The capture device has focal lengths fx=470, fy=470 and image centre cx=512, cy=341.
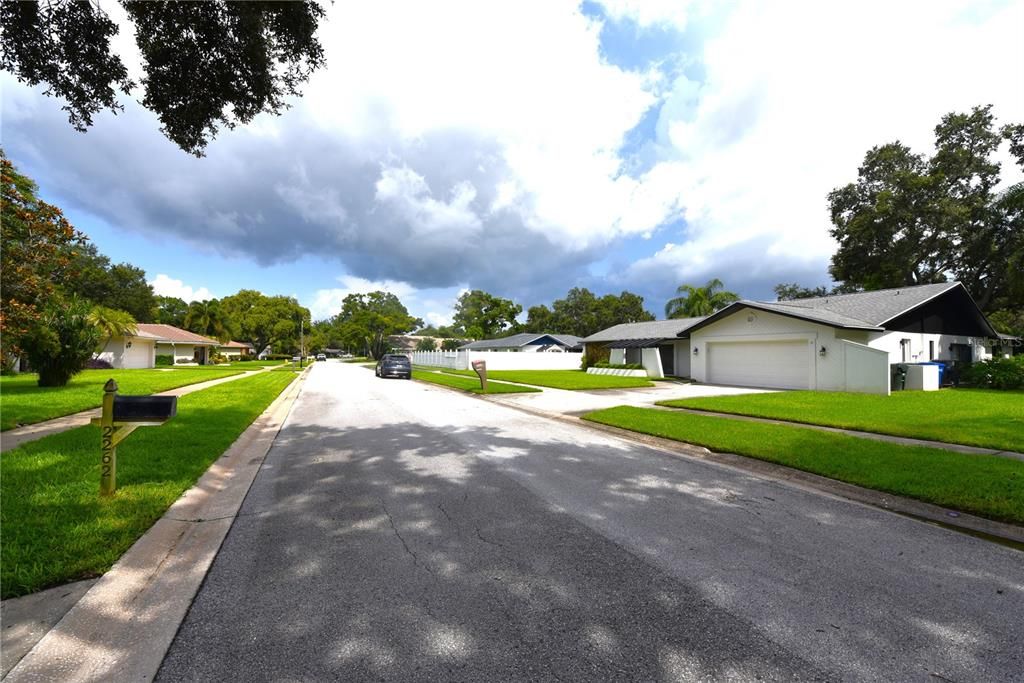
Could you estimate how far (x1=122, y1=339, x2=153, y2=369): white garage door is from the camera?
36.8 m

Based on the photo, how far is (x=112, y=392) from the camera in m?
4.93

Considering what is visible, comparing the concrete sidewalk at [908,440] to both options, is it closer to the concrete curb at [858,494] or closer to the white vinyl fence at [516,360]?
the concrete curb at [858,494]

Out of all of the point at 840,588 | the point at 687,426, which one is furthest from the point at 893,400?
the point at 840,588

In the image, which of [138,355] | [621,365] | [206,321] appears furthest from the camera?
[206,321]

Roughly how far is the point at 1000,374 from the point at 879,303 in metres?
5.36

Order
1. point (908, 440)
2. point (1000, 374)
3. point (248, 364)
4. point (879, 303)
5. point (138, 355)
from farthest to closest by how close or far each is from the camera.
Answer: point (248, 364) < point (138, 355) < point (879, 303) < point (1000, 374) < point (908, 440)

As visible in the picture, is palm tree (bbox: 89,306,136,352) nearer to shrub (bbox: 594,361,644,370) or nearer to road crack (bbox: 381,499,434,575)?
shrub (bbox: 594,361,644,370)

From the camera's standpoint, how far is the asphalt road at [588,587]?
8.09 ft

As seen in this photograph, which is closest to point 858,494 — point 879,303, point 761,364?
point 761,364

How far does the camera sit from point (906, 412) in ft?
39.3

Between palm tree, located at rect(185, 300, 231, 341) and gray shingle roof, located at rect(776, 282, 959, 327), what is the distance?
6258 cm

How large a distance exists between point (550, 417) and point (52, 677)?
10.7 metres

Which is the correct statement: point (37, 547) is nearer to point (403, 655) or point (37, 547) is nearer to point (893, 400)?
point (403, 655)

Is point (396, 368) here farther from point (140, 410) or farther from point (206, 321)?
point (206, 321)
